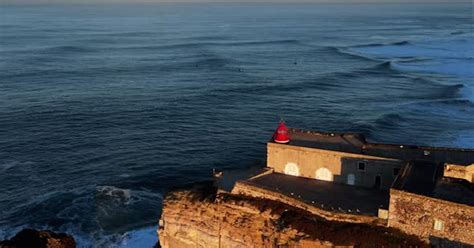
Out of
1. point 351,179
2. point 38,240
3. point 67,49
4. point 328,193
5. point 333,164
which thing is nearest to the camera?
point 328,193

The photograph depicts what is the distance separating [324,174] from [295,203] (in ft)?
14.5

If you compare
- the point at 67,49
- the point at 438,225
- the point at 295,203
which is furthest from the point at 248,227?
the point at 67,49

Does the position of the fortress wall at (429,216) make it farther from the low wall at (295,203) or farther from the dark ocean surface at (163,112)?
the dark ocean surface at (163,112)

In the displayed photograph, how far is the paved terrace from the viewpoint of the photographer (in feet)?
92.5

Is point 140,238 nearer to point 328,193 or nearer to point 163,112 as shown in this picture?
point 328,193

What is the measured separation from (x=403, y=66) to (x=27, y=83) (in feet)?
229

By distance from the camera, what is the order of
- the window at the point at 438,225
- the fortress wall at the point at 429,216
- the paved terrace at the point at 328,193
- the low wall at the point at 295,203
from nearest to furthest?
1. the fortress wall at the point at 429,216
2. the window at the point at 438,225
3. the low wall at the point at 295,203
4. the paved terrace at the point at 328,193

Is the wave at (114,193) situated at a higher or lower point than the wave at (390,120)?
lower

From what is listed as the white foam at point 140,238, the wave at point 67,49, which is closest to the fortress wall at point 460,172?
the white foam at point 140,238

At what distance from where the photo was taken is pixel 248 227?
29234mm

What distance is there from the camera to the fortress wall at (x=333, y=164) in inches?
1220

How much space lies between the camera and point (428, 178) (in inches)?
1086

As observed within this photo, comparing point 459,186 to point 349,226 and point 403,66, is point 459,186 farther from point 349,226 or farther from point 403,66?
point 403,66

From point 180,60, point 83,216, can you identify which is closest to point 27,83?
point 180,60
